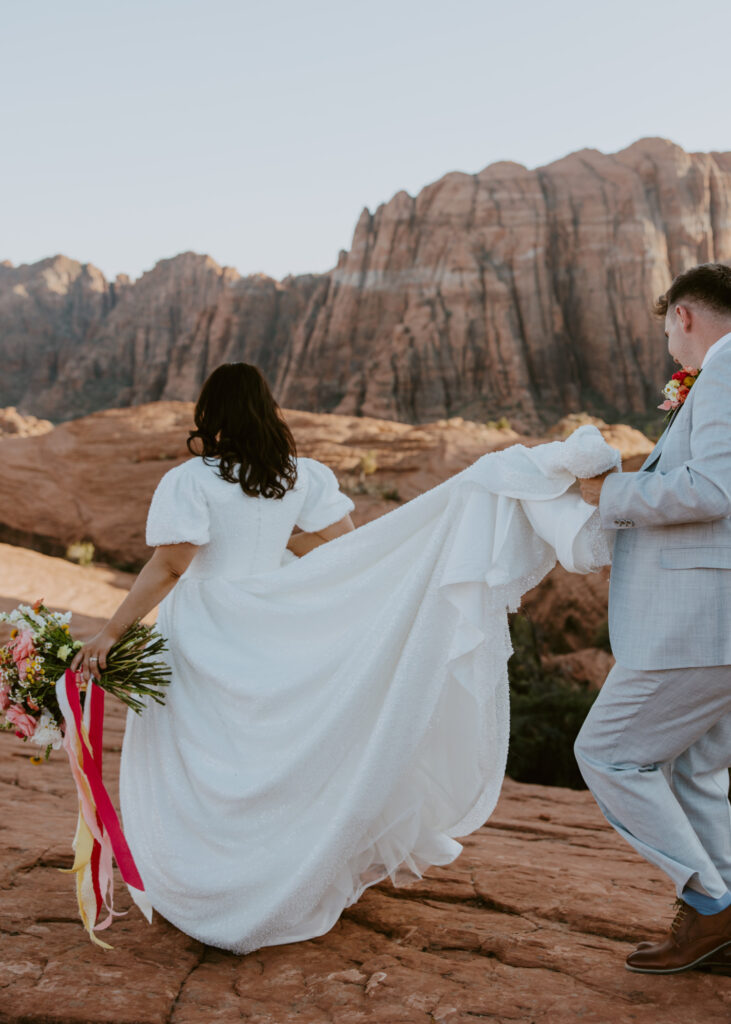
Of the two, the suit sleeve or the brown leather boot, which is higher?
the suit sleeve

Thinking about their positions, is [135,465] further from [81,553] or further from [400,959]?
[400,959]

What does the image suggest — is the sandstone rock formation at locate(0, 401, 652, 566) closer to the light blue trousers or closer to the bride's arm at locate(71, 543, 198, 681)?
the bride's arm at locate(71, 543, 198, 681)

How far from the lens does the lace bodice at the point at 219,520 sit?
2.93 metres

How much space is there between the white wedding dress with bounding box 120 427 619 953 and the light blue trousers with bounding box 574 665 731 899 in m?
0.39

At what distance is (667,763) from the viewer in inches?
99.3

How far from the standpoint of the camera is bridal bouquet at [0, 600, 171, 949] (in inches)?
113

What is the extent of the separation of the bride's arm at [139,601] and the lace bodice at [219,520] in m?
0.05

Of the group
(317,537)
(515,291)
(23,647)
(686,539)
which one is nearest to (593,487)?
(686,539)

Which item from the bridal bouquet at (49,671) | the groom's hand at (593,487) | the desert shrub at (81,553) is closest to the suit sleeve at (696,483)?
the groom's hand at (593,487)

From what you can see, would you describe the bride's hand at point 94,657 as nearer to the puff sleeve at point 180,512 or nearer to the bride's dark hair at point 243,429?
the puff sleeve at point 180,512

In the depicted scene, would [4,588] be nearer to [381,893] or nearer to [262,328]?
[381,893]

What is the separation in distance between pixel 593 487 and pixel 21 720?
2142mm

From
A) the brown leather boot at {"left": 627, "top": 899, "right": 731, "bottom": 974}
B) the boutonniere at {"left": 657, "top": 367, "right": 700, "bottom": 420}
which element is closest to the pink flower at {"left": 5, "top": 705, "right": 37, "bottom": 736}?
the brown leather boot at {"left": 627, "top": 899, "right": 731, "bottom": 974}

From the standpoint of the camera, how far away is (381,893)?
11.0 ft
